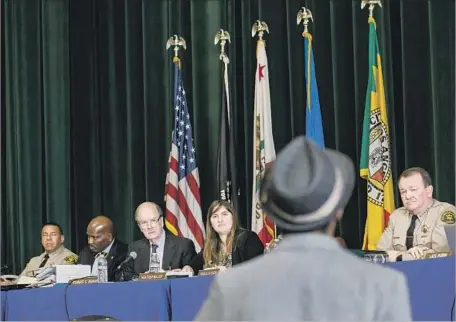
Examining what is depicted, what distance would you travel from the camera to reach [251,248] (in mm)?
5797

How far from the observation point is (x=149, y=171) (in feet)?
28.4

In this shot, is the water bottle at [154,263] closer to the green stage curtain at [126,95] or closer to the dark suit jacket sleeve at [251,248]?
the dark suit jacket sleeve at [251,248]

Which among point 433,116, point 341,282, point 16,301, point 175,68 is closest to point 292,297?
point 341,282

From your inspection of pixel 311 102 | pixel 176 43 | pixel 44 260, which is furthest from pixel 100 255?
pixel 176 43

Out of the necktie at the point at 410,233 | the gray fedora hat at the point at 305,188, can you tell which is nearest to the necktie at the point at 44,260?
the necktie at the point at 410,233

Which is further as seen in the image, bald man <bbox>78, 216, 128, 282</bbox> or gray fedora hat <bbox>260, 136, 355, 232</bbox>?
bald man <bbox>78, 216, 128, 282</bbox>

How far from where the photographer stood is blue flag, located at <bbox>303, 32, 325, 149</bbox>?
7543mm

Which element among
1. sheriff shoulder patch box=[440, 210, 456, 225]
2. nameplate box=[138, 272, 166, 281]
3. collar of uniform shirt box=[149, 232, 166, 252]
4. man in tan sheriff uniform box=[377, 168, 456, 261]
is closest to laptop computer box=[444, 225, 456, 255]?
man in tan sheriff uniform box=[377, 168, 456, 261]

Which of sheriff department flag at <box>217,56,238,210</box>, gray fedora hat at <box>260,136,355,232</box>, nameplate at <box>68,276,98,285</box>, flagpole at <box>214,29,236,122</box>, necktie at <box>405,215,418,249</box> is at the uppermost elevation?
flagpole at <box>214,29,236,122</box>

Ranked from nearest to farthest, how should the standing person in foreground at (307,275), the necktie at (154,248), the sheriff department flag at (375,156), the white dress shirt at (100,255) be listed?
the standing person in foreground at (307,275)
the necktie at (154,248)
the white dress shirt at (100,255)
the sheriff department flag at (375,156)

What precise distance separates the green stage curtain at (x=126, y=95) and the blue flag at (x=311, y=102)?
0.35 metres

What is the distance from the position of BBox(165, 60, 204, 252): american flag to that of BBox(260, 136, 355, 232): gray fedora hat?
20.1ft

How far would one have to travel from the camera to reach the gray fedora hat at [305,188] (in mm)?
1672

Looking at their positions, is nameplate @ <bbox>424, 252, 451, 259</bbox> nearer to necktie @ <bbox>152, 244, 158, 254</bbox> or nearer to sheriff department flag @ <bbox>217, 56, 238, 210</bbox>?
necktie @ <bbox>152, 244, 158, 254</bbox>
